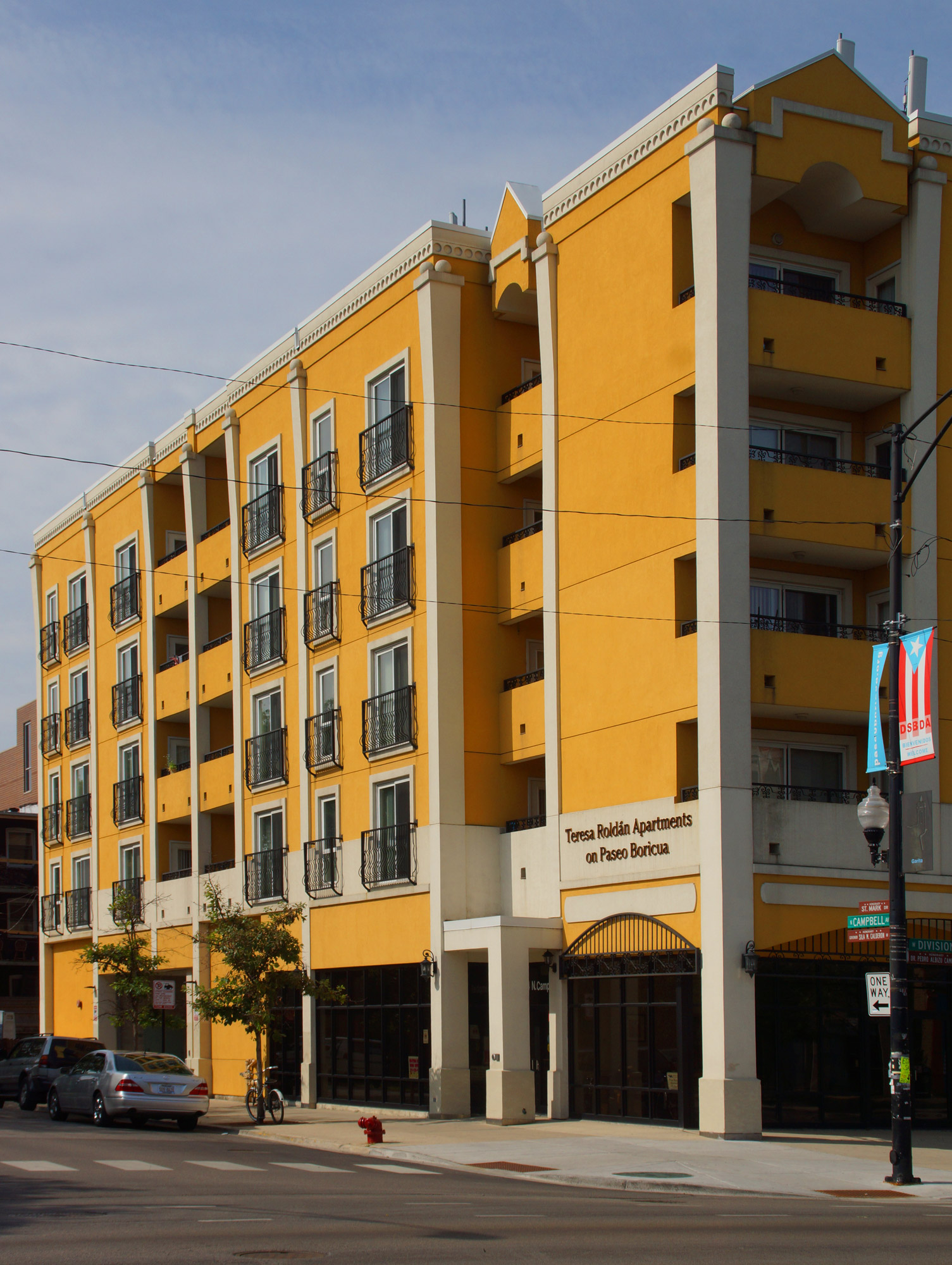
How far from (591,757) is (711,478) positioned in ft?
19.8

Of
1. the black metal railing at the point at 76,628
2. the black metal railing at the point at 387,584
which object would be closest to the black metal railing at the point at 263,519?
the black metal railing at the point at 387,584

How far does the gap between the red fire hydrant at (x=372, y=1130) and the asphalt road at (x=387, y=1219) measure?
3120mm

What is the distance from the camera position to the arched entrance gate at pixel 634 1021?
27.0m

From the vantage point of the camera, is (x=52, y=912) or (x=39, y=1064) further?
(x=52, y=912)

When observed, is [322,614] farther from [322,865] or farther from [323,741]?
[322,865]

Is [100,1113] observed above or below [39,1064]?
above

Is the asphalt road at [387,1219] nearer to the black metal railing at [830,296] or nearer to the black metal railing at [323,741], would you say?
the black metal railing at [323,741]

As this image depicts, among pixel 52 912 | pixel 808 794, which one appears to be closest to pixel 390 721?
pixel 808 794

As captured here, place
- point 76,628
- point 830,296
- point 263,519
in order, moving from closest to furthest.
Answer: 1. point 830,296
2. point 263,519
3. point 76,628

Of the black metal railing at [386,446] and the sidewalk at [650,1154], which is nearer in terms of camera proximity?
the sidewalk at [650,1154]

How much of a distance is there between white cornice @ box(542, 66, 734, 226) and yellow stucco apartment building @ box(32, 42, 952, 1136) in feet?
0.26


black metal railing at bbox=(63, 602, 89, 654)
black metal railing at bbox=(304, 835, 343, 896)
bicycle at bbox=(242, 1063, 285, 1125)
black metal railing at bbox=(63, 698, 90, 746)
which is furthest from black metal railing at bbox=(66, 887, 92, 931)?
bicycle at bbox=(242, 1063, 285, 1125)

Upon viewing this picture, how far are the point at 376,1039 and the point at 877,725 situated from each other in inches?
667

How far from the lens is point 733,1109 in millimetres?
25484
